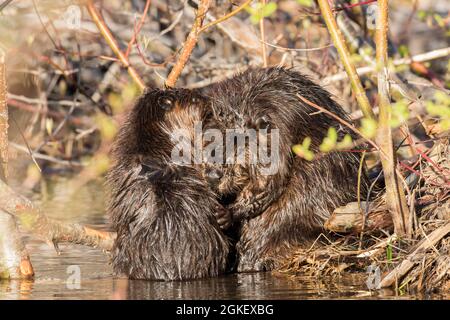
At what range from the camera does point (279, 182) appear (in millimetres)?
5820

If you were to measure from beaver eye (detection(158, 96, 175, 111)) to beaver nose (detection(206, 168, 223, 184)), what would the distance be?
45 centimetres

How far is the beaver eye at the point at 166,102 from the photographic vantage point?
19.1ft

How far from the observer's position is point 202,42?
33.8 feet

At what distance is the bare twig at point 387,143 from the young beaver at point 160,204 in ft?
3.22

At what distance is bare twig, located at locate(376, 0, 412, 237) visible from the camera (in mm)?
5191

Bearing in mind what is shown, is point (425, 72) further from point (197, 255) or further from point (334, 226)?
point (197, 255)

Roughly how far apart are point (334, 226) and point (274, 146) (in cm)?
60

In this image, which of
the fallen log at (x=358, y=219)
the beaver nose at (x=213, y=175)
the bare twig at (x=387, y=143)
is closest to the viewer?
the bare twig at (x=387, y=143)

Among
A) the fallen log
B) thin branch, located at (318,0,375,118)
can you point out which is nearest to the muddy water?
the fallen log

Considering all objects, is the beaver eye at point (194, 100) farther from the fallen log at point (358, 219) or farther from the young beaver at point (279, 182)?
the fallen log at point (358, 219)

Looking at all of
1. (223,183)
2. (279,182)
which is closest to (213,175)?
(223,183)

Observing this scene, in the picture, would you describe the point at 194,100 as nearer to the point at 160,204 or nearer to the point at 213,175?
the point at 213,175

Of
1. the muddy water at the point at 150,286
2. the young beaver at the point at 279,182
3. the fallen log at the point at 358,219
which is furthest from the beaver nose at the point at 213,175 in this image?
the fallen log at the point at 358,219
